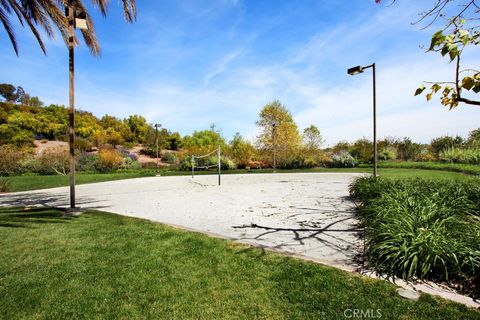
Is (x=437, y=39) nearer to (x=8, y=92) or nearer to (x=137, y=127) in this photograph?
(x=137, y=127)

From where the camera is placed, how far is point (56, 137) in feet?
127

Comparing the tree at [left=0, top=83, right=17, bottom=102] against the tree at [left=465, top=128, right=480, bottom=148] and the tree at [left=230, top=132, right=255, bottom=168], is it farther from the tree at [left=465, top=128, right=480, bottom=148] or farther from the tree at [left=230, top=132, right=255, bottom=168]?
the tree at [left=465, top=128, right=480, bottom=148]

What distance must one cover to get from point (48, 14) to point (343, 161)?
25.5m

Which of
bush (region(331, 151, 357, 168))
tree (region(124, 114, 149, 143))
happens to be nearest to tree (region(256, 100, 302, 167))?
bush (region(331, 151, 357, 168))

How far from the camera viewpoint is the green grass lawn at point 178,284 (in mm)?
2572

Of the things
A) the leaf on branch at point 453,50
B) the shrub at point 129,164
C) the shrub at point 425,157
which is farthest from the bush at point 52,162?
the shrub at point 425,157

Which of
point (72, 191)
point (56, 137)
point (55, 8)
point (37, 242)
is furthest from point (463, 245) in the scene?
point (56, 137)

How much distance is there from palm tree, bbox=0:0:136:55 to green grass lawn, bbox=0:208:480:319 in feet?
20.2

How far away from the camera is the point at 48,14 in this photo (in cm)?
780

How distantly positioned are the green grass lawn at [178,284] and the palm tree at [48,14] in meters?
6.15

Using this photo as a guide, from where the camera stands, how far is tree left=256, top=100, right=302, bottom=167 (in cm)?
2784

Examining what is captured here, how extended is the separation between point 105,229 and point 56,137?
1620 inches

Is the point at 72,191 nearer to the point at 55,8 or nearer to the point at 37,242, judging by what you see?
the point at 37,242

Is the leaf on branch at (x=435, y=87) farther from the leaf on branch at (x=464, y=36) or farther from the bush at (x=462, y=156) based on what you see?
the bush at (x=462, y=156)
